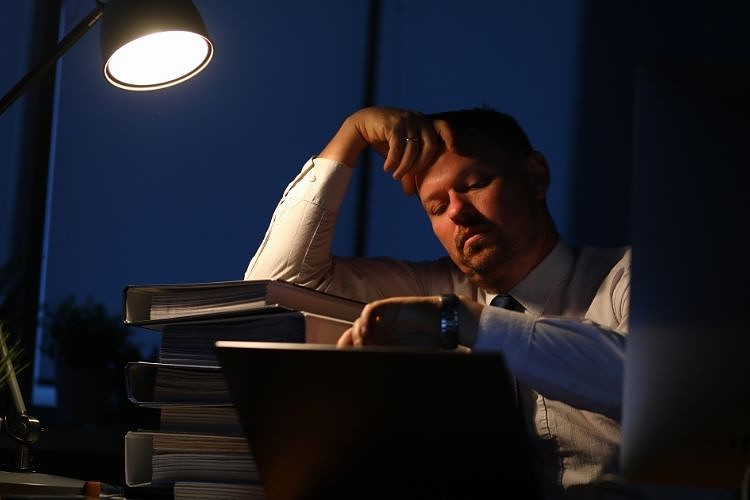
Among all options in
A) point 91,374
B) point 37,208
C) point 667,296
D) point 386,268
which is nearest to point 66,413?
point 91,374

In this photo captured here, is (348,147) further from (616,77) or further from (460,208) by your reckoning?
(616,77)

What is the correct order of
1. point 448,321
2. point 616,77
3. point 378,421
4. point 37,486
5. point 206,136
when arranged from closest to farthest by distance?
point 378,421
point 448,321
point 37,486
point 616,77
point 206,136

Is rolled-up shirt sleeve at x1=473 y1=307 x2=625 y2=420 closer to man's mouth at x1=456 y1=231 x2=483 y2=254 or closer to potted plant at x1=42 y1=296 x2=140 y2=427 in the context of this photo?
man's mouth at x1=456 y1=231 x2=483 y2=254

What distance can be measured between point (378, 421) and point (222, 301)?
446mm

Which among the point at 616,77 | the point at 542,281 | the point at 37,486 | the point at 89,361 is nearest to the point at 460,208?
the point at 542,281

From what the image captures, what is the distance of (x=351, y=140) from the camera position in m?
1.93

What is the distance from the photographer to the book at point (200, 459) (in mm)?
1316

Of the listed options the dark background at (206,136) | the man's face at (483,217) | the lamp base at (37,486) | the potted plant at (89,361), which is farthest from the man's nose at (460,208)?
the potted plant at (89,361)

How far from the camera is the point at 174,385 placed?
1.37 metres

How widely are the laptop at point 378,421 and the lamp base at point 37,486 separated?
15.3 inches

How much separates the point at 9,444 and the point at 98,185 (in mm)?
890

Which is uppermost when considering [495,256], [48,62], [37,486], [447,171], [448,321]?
[48,62]

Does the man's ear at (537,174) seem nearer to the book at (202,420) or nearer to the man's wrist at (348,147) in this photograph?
the man's wrist at (348,147)

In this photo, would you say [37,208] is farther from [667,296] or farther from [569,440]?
[667,296]
